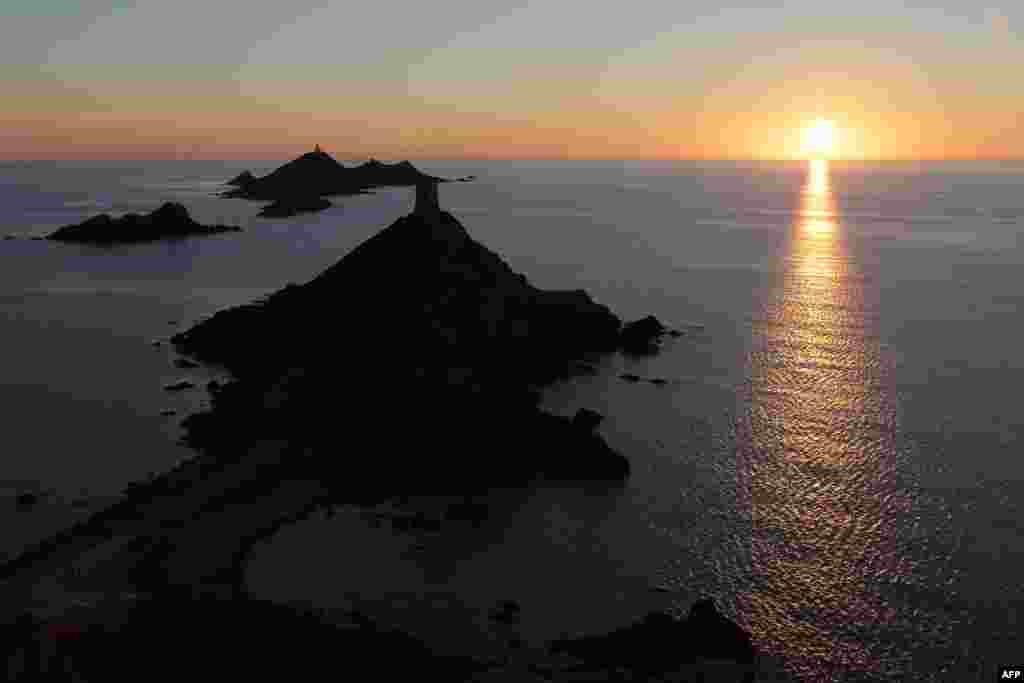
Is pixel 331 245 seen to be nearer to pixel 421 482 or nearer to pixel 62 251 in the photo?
Result: pixel 62 251

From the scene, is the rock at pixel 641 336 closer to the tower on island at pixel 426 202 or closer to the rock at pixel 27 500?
the tower on island at pixel 426 202

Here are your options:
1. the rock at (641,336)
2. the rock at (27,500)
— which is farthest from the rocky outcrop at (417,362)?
the rock at (27,500)

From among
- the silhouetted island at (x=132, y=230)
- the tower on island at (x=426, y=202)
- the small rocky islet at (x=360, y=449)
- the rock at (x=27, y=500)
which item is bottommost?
the rock at (x=27, y=500)

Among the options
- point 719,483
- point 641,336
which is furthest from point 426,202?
point 719,483

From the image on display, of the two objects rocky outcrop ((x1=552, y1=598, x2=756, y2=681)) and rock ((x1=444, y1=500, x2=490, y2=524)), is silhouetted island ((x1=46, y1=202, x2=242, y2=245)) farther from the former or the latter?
rocky outcrop ((x1=552, y1=598, x2=756, y2=681))

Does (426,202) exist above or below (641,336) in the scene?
above

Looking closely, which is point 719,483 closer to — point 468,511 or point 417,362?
point 468,511

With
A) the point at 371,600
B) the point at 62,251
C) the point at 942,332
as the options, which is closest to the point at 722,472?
the point at 371,600
